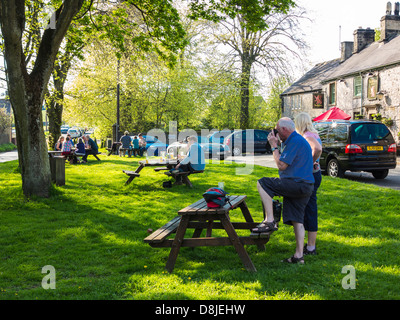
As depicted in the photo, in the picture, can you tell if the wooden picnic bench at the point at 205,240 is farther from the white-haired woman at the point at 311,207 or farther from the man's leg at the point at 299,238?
the white-haired woman at the point at 311,207

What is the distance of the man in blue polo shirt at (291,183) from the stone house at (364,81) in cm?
2559

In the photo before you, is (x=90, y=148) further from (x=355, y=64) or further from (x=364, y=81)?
(x=355, y=64)

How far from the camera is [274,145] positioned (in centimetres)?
534

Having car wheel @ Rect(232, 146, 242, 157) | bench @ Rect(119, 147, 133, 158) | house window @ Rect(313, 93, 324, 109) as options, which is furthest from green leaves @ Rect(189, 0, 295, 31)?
house window @ Rect(313, 93, 324, 109)

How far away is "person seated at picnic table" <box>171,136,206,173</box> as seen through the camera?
11750 mm

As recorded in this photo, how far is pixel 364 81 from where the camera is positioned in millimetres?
31281

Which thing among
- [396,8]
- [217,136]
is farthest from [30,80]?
[396,8]

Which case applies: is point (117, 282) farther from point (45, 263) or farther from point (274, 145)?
point (274, 145)

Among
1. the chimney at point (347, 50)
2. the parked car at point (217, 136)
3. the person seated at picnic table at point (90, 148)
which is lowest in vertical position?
the person seated at picnic table at point (90, 148)

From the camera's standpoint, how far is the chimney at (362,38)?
37250 mm

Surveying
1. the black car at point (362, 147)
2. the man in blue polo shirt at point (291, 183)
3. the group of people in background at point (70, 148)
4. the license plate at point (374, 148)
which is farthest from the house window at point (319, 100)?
the man in blue polo shirt at point (291, 183)

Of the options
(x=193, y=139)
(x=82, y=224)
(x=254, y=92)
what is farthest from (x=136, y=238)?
(x=254, y=92)

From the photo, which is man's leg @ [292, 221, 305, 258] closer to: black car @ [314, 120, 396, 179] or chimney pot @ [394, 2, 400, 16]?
black car @ [314, 120, 396, 179]

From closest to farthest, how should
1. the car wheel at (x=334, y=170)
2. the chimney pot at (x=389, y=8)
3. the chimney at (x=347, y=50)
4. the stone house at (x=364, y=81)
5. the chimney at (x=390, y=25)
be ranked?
the car wheel at (x=334, y=170) → the stone house at (x=364, y=81) → the chimney pot at (x=389, y=8) → the chimney at (x=390, y=25) → the chimney at (x=347, y=50)
